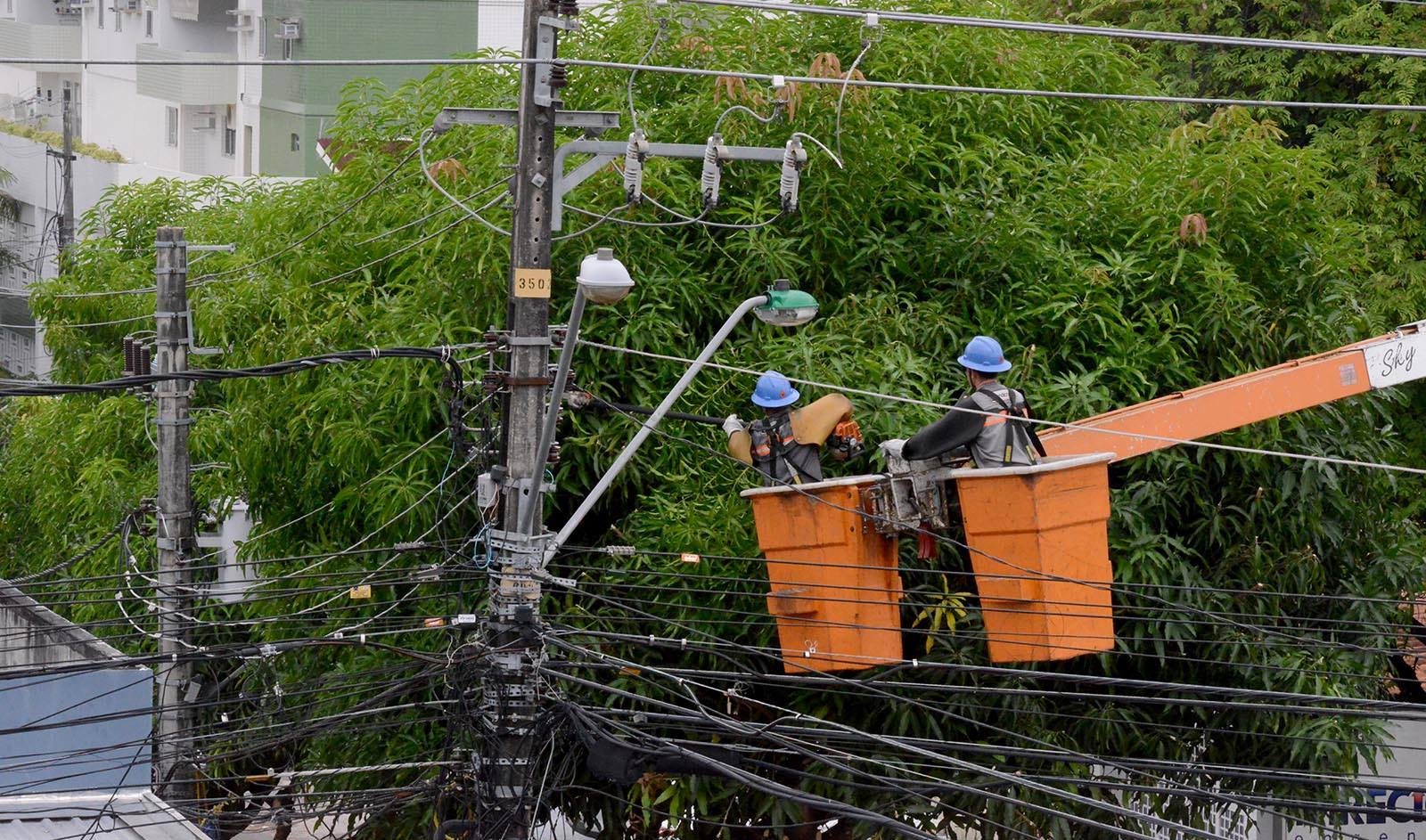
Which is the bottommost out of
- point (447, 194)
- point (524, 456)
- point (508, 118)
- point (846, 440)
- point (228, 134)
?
point (524, 456)

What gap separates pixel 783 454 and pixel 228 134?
25014 mm

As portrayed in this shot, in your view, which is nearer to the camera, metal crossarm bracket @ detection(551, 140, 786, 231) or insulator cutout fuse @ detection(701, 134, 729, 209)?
metal crossarm bracket @ detection(551, 140, 786, 231)

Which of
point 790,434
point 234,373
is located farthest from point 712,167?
point 234,373

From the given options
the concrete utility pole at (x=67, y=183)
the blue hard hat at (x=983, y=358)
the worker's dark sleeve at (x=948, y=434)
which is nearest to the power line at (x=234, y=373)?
the worker's dark sleeve at (x=948, y=434)

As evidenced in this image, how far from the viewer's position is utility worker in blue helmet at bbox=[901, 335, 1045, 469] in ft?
30.8

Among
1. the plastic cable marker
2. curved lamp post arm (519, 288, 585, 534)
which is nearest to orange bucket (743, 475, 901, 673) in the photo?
curved lamp post arm (519, 288, 585, 534)

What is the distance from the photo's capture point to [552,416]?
8.80 metres

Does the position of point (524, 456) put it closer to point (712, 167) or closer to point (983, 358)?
point (712, 167)

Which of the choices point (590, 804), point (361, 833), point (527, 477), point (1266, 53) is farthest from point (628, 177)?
point (1266, 53)

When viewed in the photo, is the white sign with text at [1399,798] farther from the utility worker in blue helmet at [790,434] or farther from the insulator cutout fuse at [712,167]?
the insulator cutout fuse at [712,167]

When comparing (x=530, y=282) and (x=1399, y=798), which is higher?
(x=530, y=282)

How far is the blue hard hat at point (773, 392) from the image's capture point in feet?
33.4

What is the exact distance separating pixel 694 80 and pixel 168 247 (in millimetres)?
4493

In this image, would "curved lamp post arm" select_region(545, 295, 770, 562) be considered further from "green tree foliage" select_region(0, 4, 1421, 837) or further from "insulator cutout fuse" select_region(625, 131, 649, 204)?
"insulator cutout fuse" select_region(625, 131, 649, 204)
